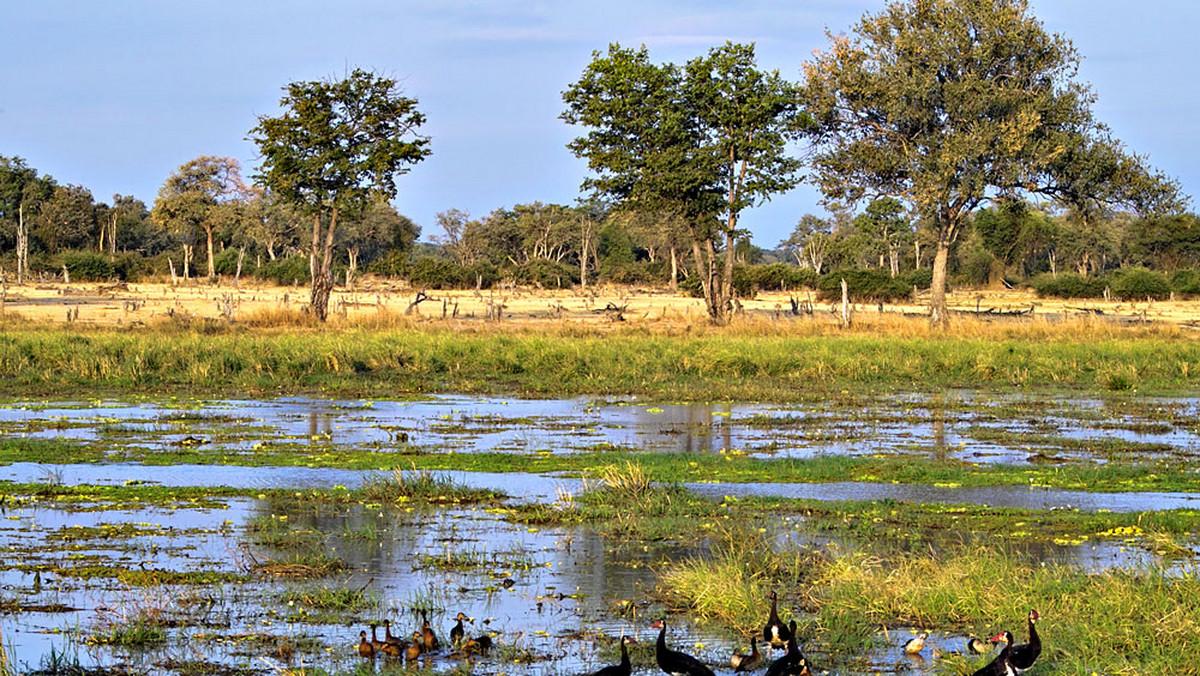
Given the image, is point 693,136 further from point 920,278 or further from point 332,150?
point 920,278

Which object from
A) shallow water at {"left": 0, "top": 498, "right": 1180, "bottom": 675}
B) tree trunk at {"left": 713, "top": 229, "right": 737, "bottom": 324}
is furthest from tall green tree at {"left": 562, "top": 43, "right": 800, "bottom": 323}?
shallow water at {"left": 0, "top": 498, "right": 1180, "bottom": 675}

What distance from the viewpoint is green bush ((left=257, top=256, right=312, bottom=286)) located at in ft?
235

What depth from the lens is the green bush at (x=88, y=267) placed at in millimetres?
71375

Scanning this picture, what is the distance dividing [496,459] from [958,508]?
5.62 meters

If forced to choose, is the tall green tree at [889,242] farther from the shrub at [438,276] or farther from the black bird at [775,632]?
the black bird at [775,632]

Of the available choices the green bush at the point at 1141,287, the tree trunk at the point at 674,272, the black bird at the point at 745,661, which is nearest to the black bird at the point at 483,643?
the black bird at the point at 745,661

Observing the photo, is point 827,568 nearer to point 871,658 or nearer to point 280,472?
point 871,658

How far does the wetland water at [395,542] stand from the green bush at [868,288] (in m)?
43.2

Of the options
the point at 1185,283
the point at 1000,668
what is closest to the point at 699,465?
the point at 1000,668

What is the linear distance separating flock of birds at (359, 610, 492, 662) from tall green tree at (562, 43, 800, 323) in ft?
104

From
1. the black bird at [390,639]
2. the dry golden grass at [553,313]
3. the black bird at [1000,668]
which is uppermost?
the dry golden grass at [553,313]

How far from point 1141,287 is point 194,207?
53.8m

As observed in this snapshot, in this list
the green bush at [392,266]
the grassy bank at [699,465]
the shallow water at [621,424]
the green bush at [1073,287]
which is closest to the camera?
the grassy bank at [699,465]

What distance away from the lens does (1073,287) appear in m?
68.9
